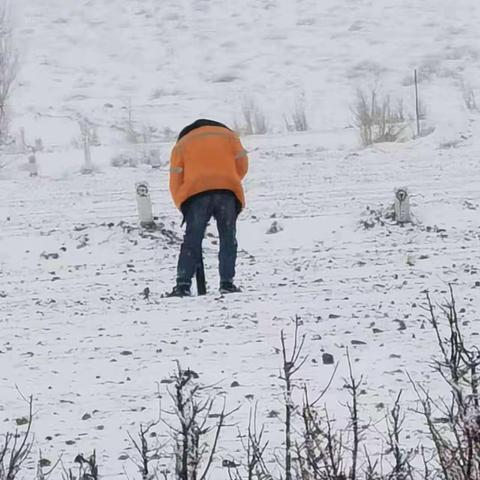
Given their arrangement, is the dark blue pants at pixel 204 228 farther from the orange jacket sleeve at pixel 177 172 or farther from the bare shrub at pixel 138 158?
the bare shrub at pixel 138 158

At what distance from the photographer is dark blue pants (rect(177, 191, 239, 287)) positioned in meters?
7.04

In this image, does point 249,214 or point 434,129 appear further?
point 434,129

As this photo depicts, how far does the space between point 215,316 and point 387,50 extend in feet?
94.4

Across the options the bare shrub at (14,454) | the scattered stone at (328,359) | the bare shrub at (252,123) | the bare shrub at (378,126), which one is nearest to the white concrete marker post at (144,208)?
the scattered stone at (328,359)

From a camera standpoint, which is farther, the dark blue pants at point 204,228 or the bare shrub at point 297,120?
the bare shrub at point 297,120

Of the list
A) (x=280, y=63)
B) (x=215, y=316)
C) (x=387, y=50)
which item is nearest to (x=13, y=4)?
(x=280, y=63)

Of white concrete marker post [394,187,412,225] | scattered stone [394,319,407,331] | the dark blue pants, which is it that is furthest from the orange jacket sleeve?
white concrete marker post [394,187,412,225]

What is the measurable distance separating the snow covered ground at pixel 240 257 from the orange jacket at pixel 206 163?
83 centimetres

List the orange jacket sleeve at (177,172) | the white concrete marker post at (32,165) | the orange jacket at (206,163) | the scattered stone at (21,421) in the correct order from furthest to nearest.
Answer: the white concrete marker post at (32,165), the orange jacket sleeve at (177,172), the orange jacket at (206,163), the scattered stone at (21,421)

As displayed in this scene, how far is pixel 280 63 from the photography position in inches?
1309

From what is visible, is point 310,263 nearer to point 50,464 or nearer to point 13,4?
point 50,464

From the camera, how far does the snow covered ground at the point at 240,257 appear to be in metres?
4.56

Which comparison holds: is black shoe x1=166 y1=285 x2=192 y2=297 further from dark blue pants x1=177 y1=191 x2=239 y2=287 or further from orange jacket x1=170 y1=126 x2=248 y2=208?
orange jacket x1=170 y1=126 x2=248 y2=208

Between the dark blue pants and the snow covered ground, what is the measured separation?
0.29 metres
